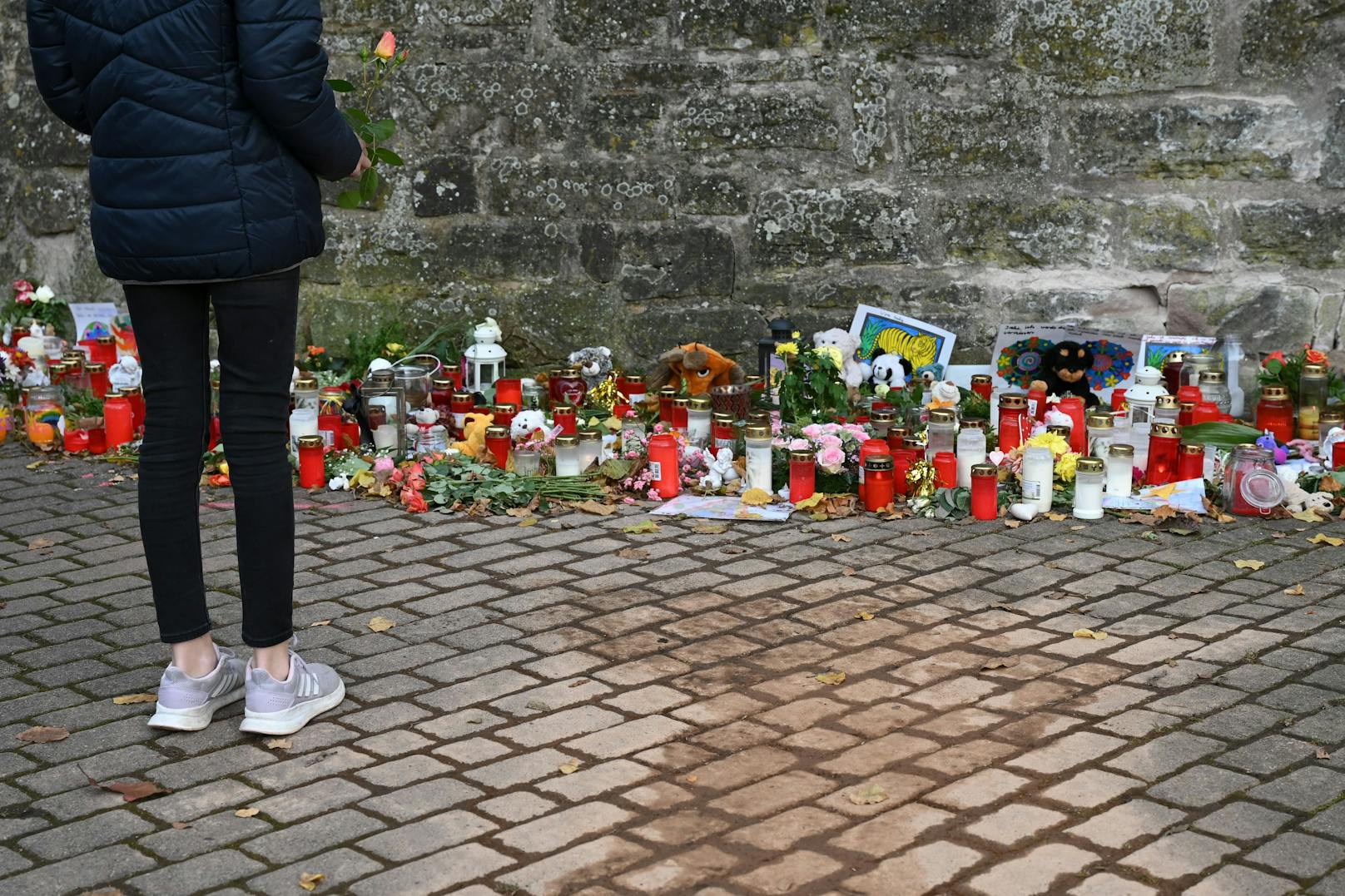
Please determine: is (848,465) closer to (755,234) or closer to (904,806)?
(755,234)

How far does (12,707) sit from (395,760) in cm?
101

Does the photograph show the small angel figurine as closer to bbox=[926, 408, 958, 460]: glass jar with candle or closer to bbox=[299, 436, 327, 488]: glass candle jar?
bbox=[926, 408, 958, 460]: glass jar with candle

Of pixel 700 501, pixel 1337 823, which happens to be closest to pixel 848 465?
pixel 700 501

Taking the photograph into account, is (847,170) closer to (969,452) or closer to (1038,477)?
(969,452)

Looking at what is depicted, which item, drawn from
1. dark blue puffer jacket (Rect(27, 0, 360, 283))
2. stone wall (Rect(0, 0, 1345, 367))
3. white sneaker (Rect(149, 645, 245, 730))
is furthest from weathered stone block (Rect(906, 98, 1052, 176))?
white sneaker (Rect(149, 645, 245, 730))

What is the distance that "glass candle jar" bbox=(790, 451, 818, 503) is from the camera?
5.19m

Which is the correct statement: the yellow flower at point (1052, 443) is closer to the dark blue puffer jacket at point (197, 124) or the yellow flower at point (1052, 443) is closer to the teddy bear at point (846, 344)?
the teddy bear at point (846, 344)

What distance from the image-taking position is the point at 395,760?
10.9 feet

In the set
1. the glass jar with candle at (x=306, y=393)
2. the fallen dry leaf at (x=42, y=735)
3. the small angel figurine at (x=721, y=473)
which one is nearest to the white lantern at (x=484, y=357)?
the glass jar with candle at (x=306, y=393)

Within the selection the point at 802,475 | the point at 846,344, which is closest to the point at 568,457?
the point at 802,475

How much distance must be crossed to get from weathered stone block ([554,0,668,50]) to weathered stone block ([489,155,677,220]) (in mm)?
504

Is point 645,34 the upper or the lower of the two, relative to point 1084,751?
upper

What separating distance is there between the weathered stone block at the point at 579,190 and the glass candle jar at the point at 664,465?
1418 millimetres

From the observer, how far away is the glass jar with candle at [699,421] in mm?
5664
